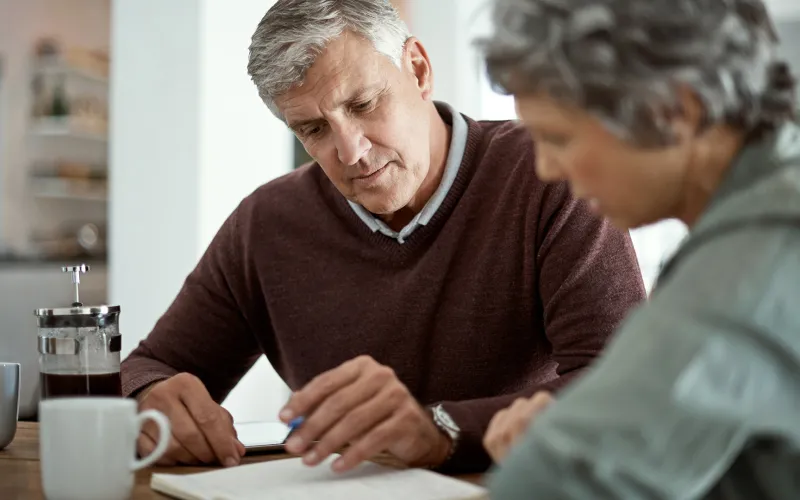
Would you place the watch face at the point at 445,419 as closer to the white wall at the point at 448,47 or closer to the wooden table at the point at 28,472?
the wooden table at the point at 28,472

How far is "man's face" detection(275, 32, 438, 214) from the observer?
154 cm

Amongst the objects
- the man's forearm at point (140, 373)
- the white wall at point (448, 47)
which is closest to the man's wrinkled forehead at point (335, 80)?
the man's forearm at point (140, 373)

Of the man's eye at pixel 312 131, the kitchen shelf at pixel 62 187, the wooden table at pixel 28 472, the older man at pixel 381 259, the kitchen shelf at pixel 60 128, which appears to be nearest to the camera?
the wooden table at pixel 28 472

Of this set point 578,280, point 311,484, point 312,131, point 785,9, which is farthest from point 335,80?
→ point 785,9

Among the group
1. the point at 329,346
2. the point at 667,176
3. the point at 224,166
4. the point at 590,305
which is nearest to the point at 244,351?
the point at 329,346

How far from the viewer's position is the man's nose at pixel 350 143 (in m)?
1.56

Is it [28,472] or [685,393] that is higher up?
[685,393]

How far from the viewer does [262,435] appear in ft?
4.71

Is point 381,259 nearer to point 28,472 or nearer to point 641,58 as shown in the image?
point 28,472

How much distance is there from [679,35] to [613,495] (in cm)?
31

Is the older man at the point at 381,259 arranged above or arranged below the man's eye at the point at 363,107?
below

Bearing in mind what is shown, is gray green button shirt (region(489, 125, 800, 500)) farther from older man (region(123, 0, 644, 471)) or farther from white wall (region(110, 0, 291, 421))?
white wall (region(110, 0, 291, 421))

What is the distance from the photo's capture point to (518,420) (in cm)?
86

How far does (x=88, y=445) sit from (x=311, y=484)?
0.75 feet
